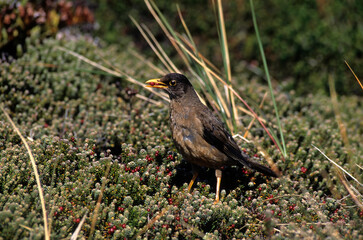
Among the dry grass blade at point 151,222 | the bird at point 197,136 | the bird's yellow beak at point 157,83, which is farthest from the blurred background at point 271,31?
the dry grass blade at point 151,222

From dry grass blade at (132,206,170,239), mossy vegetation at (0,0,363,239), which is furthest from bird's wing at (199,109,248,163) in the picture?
dry grass blade at (132,206,170,239)

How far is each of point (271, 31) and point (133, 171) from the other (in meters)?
7.73

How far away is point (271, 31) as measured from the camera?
1142cm

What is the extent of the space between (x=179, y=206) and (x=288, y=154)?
221cm

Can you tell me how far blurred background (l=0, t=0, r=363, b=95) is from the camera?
10172 mm

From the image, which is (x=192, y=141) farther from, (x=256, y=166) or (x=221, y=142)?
(x=256, y=166)

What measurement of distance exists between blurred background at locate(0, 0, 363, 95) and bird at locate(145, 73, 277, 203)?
15.0 feet

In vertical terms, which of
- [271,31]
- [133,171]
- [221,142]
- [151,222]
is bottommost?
[151,222]

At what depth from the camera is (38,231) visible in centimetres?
388

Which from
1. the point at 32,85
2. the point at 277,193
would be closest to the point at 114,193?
the point at 277,193

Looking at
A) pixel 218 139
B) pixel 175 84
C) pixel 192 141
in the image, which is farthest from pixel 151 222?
pixel 175 84

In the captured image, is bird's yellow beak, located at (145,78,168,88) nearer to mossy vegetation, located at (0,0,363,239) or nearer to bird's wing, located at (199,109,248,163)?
bird's wing, located at (199,109,248,163)

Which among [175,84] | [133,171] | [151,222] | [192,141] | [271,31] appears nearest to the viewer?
[151,222]

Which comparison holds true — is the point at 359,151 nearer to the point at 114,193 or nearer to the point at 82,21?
the point at 114,193
